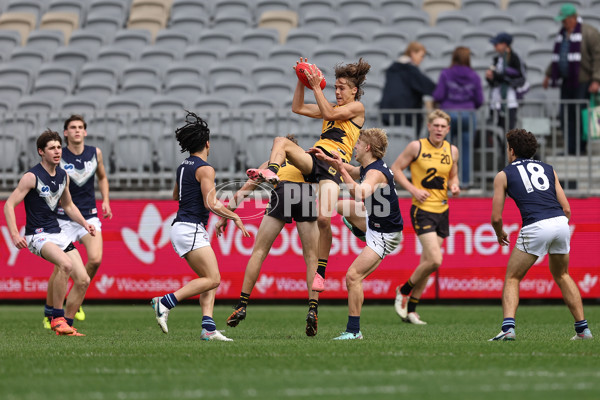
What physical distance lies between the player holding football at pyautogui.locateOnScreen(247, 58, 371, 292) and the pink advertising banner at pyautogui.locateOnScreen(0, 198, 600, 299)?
4.93 metres

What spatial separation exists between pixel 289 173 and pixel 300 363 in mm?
3304

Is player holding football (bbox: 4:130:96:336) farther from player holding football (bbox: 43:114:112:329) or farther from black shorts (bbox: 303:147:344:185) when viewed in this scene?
black shorts (bbox: 303:147:344:185)

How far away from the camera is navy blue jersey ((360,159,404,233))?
30.8 ft

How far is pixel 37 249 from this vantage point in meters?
10.4

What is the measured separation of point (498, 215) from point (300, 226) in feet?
6.94

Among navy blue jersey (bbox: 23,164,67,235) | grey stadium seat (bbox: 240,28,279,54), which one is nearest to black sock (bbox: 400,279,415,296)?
navy blue jersey (bbox: 23,164,67,235)

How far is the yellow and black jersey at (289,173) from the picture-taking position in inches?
394

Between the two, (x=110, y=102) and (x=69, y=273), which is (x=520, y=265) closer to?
(x=69, y=273)

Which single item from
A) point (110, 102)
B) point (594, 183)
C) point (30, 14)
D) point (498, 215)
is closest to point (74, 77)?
point (110, 102)

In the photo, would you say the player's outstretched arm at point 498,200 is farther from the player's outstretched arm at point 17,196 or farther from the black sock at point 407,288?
the player's outstretched arm at point 17,196

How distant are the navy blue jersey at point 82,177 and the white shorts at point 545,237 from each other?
5458 mm

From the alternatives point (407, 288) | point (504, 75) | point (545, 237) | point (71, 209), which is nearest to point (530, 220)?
point (545, 237)

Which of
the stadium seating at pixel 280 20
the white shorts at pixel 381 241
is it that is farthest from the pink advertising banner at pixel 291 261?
the stadium seating at pixel 280 20

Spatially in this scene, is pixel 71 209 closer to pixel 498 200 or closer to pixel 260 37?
pixel 498 200
